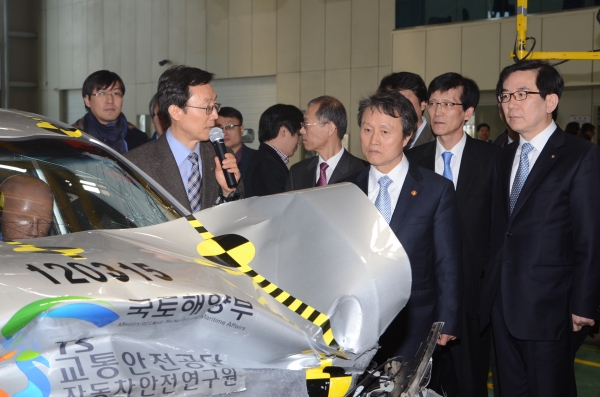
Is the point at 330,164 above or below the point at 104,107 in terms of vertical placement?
below

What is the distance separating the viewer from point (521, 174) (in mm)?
3457

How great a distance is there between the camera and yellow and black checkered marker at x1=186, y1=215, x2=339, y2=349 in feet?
5.82

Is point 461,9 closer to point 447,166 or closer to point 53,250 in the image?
point 447,166

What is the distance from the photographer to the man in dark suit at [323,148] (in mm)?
4512

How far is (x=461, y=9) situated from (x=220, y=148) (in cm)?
966

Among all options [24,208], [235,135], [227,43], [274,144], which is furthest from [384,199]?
[227,43]

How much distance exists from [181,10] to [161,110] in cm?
1377

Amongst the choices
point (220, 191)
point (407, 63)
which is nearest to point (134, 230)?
point (220, 191)

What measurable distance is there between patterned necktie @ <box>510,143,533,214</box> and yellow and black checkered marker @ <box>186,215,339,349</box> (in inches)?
75.5

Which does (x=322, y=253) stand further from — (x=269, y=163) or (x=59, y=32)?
(x=59, y=32)

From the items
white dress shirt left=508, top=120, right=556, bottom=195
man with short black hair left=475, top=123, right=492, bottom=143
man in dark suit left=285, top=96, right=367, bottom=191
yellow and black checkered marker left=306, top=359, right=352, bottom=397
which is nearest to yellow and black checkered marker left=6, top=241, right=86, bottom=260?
yellow and black checkered marker left=306, top=359, right=352, bottom=397

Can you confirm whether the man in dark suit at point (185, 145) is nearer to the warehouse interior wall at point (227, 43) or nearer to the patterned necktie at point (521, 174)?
the patterned necktie at point (521, 174)

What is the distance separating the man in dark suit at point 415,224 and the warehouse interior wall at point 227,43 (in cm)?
1023

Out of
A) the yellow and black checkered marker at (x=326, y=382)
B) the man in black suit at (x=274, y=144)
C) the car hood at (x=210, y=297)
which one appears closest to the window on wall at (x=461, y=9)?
the man in black suit at (x=274, y=144)
